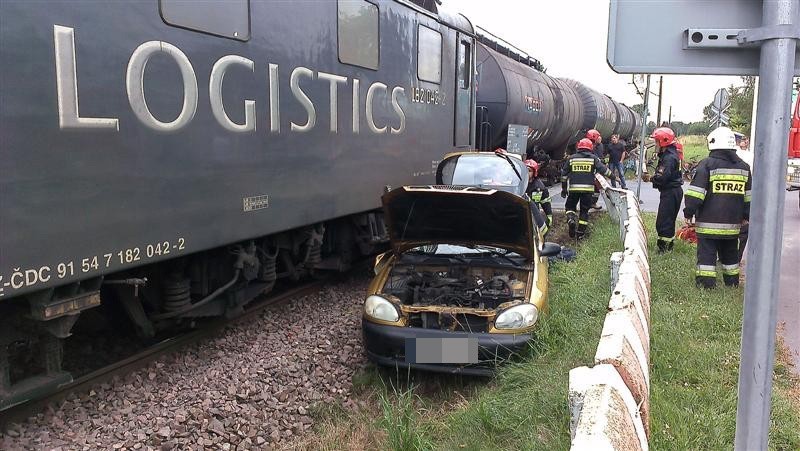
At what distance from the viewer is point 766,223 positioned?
1688 millimetres

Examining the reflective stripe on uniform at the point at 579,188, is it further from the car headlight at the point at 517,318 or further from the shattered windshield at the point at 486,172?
the car headlight at the point at 517,318

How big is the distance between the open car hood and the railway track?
5.23 ft

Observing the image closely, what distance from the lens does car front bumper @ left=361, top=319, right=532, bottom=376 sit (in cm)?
480

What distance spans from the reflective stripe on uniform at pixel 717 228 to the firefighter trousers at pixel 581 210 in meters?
3.72

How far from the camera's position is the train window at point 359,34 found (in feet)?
20.7

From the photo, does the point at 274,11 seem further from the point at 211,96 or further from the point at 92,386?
the point at 92,386

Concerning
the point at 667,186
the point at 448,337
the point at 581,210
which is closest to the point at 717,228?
the point at 667,186

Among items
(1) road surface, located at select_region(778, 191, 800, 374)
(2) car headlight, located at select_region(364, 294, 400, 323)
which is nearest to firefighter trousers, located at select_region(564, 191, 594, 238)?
(1) road surface, located at select_region(778, 191, 800, 374)

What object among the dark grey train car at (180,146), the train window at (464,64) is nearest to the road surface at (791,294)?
the dark grey train car at (180,146)

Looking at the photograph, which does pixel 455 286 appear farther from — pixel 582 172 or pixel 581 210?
pixel 582 172

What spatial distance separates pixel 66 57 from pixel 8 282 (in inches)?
47.2

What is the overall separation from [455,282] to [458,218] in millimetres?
556

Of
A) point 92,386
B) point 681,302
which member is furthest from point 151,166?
point 681,302

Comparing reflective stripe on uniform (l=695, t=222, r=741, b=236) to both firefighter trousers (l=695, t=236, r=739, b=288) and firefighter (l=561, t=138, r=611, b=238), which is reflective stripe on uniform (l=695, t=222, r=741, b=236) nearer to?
firefighter trousers (l=695, t=236, r=739, b=288)
